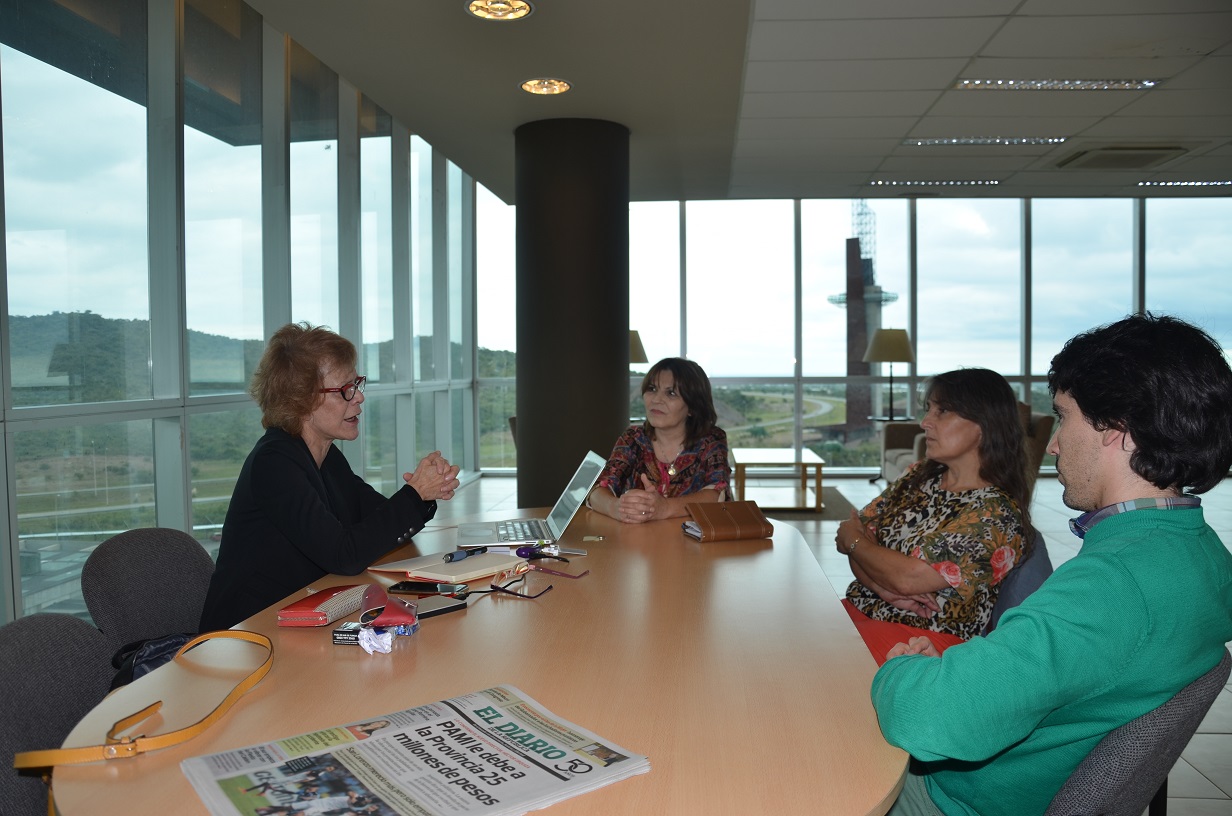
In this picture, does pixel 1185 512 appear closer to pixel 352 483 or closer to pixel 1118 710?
pixel 1118 710

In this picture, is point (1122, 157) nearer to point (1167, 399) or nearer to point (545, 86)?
point (545, 86)

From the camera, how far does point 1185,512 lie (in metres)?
1.32

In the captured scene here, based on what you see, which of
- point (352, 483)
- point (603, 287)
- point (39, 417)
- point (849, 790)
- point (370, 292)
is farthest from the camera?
point (370, 292)

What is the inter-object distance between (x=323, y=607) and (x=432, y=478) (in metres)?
0.70

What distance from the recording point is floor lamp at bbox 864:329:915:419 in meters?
9.65

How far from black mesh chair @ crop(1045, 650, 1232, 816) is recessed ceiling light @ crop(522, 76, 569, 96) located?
15.1 feet

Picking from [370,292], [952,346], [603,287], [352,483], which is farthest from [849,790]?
[952,346]

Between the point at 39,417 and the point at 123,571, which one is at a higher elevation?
the point at 39,417

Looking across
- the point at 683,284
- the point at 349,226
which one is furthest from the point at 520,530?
the point at 683,284

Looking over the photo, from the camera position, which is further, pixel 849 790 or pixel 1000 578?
pixel 1000 578

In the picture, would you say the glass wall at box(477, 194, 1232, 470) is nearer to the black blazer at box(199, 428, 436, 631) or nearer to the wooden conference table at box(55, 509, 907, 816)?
the black blazer at box(199, 428, 436, 631)

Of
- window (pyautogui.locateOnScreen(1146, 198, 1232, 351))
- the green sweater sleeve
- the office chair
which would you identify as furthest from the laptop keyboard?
window (pyautogui.locateOnScreen(1146, 198, 1232, 351))

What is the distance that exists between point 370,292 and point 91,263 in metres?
3.32

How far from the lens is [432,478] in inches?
97.3
